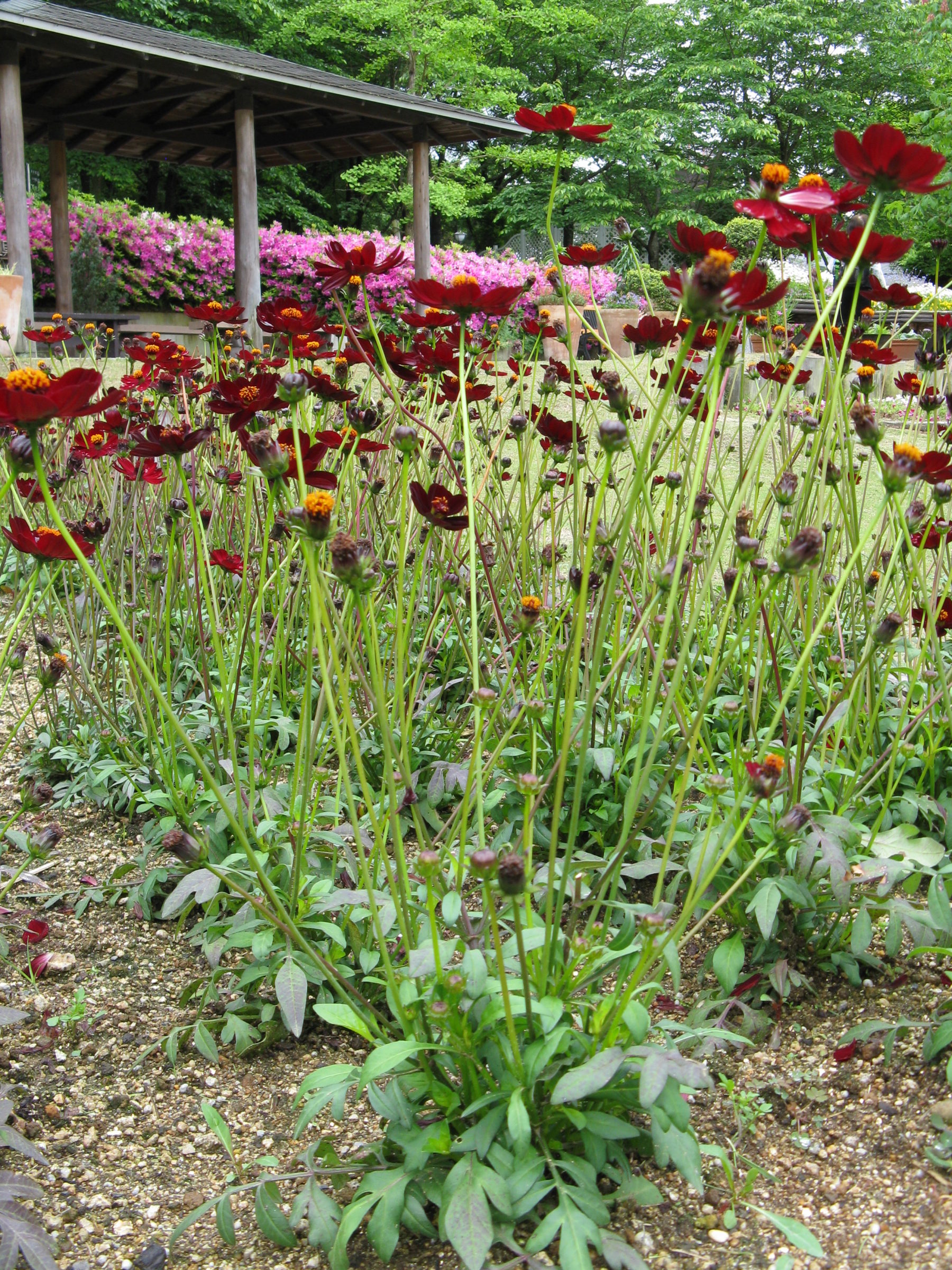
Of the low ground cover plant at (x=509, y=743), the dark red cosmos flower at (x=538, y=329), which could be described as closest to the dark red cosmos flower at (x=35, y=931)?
the low ground cover plant at (x=509, y=743)

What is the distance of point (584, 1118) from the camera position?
0.93 m

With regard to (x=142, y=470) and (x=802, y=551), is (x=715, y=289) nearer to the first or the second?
(x=802, y=551)

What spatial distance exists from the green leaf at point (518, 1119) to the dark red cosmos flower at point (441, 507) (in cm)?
63

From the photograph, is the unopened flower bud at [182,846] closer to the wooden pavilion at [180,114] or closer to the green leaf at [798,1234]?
the green leaf at [798,1234]

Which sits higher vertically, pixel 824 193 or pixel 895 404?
pixel 824 193

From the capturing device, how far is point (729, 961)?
1243 millimetres

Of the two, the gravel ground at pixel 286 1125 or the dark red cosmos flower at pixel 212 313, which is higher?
the dark red cosmos flower at pixel 212 313

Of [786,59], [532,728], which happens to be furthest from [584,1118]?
[786,59]

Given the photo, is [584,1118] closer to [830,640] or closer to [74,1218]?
[74,1218]

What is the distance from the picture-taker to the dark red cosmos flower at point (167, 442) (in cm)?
133

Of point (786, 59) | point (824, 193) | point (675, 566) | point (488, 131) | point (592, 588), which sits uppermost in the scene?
point (786, 59)

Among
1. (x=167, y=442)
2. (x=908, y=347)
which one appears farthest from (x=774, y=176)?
(x=908, y=347)

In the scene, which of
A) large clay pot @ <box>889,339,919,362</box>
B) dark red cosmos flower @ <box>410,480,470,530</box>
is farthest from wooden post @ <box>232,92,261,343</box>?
dark red cosmos flower @ <box>410,480,470,530</box>

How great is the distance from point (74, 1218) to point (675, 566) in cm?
85
